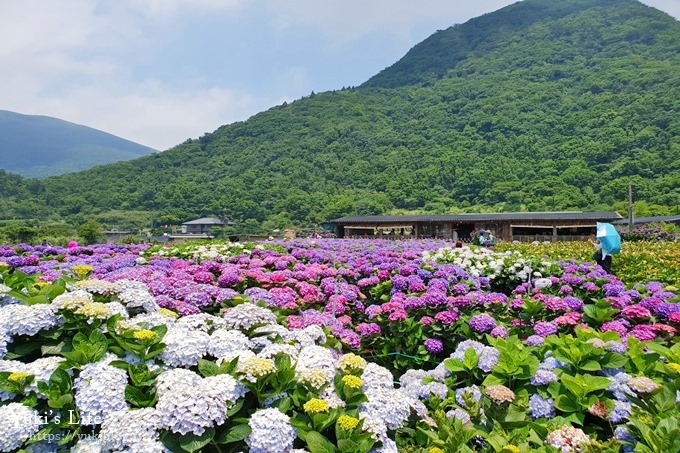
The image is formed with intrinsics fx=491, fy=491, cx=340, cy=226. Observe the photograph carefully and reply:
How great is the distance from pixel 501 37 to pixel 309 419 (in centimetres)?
17813

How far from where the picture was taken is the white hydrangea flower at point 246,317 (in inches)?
111

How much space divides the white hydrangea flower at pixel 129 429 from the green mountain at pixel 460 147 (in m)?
61.5

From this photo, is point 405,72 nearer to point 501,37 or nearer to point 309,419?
point 501,37

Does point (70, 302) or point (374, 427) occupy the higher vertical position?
point (70, 302)

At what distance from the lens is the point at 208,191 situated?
9825 centimetres

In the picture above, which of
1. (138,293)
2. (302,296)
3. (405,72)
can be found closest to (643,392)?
(138,293)

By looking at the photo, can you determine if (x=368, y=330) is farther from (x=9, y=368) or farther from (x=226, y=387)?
(x=9, y=368)

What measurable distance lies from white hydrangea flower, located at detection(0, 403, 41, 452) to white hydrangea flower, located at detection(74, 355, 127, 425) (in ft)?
0.60

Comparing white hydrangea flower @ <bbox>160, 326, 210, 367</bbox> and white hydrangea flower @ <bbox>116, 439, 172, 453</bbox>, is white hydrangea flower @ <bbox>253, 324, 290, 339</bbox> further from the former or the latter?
white hydrangea flower @ <bbox>116, 439, 172, 453</bbox>

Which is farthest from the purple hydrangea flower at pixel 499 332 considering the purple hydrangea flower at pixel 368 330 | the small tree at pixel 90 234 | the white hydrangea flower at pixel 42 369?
the small tree at pixel 90 234

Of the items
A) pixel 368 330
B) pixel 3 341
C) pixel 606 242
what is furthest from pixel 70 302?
pixel 606 242

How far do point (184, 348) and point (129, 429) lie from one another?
1.73 feet

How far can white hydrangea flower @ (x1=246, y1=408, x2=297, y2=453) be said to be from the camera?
2.01 metres

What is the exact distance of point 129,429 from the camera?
1950 mm
